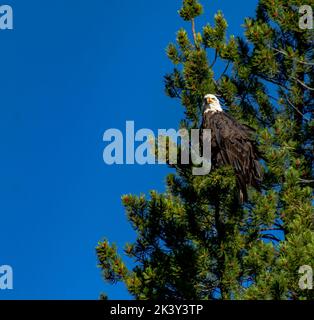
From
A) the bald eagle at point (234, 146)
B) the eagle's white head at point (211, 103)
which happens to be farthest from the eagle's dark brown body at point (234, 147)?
the eagle's white head at point (211, 103)

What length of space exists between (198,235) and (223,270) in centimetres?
61

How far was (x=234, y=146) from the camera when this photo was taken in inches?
435

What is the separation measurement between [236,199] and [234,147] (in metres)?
0.73

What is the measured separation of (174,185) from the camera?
11773mm

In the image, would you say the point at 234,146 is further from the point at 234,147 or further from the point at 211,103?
the point at 211,103

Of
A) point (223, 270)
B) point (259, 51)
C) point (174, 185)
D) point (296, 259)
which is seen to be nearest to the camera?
point (296, 259)

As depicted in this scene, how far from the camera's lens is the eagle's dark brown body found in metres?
10.7

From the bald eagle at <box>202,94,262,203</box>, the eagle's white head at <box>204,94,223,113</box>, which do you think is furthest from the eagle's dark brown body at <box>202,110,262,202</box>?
the eagle's white head at <box>204,94,223,113</box>

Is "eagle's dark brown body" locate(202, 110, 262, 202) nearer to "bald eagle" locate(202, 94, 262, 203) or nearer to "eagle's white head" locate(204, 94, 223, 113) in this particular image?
"bald eagle" locate(202, 94, 262, 203)

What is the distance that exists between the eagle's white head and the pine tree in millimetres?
241
